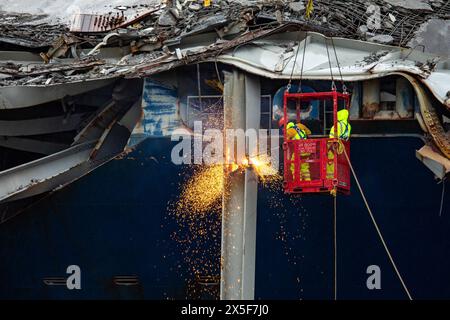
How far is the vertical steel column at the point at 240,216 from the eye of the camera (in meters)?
20.0

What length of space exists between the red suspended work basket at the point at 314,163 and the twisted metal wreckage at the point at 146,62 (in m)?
1.84

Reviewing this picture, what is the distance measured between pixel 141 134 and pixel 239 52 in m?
2.59

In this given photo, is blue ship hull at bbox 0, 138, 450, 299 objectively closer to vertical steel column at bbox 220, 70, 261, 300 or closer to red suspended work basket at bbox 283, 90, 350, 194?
vertical steel column at bbox 220, 70, 261, 300

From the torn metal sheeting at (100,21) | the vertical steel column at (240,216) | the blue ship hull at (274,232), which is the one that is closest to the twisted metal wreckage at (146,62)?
the torn metal sheeting at (100,21)

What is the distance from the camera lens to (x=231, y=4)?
72.5ft

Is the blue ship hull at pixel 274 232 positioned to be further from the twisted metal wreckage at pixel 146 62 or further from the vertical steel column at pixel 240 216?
the twisted metal wreckage at pixel 146 62

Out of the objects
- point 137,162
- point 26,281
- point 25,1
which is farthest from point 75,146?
point 25,1

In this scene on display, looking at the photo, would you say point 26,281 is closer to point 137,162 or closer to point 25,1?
point 137,162

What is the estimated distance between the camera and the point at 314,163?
1767cm

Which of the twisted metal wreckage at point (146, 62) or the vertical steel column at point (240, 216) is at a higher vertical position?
the twisted metal wreckage at point (146, 62)

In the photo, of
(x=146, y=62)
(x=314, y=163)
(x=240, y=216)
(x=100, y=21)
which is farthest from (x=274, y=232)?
(x=100, y=21)

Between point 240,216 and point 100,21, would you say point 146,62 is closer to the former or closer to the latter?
point 100,21

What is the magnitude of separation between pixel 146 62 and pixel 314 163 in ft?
14.6

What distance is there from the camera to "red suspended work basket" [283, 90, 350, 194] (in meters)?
17.4
